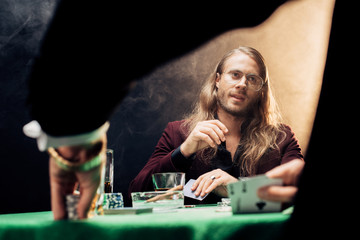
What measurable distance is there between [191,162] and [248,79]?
0.99 meters

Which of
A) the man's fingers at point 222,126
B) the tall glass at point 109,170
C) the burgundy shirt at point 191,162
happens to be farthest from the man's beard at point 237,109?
the tall glass at point 109,170

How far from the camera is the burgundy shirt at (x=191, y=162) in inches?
93.2

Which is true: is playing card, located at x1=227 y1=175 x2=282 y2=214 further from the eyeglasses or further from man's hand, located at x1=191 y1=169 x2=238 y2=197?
the eyeglasses

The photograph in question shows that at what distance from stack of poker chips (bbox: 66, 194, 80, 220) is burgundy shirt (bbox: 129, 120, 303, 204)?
1.40 m

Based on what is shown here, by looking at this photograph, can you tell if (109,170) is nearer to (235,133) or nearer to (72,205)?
(72,205)

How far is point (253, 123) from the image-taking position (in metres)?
2.97

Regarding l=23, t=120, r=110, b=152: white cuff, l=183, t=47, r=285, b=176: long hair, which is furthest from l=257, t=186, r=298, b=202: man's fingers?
l=183, t=47, r=285, b=176: long hair

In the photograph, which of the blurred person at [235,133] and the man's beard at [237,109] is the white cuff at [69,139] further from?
the man's beard at [237,109]

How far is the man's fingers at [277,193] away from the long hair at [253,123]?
5.38 ft

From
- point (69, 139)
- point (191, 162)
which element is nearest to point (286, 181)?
point (69, 139)

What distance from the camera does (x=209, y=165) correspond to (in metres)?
2.73

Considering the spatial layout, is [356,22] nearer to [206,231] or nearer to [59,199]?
[206,231]

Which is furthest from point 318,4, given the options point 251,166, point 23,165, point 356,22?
point 356,22

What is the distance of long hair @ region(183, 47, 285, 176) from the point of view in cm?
265
